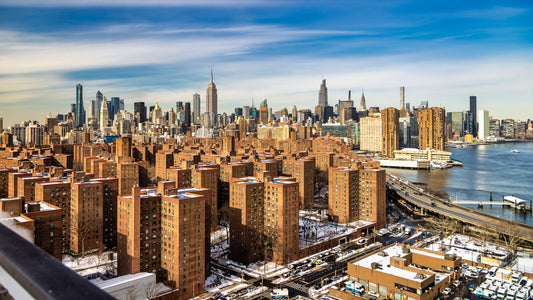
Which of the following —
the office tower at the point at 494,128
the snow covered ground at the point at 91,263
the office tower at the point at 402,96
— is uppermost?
the office tower at the point at 402,96

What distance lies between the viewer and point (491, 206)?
33.1 metres

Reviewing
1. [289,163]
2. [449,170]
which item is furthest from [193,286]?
[449,170]

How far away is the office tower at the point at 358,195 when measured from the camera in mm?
25547

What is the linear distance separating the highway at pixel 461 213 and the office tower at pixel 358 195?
5.89m

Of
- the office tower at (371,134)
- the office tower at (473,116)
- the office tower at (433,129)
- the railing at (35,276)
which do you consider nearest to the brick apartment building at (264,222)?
the railing at (35,276)

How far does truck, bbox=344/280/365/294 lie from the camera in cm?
1566

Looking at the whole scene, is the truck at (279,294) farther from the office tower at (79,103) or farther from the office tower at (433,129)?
the office tower at (79,103)

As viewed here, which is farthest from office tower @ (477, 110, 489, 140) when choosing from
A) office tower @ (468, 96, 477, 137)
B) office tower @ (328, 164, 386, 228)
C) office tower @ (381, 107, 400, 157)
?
office tower @ (328, 164, 386, 228)

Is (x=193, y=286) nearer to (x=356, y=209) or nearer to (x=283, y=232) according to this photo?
(x=283, y=232)

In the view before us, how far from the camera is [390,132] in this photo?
2872 inches

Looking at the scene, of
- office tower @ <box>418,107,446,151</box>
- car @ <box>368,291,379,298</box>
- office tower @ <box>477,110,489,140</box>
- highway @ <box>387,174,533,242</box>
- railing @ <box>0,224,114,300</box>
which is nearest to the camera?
railing @ <box>0,224,114,300</box>

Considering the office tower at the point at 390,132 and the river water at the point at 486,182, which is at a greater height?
the office tower at the point at 390,132

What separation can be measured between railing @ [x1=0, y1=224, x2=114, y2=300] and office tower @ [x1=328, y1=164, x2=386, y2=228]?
81.8 feet

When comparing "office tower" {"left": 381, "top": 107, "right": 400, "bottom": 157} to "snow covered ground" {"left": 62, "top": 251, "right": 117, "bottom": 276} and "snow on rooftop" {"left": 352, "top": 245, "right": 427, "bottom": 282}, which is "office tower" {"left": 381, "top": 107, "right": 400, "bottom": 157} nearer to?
"snow on rooftop" {"left": 352, "top": 245, "right": 427, "bottom": 282}
